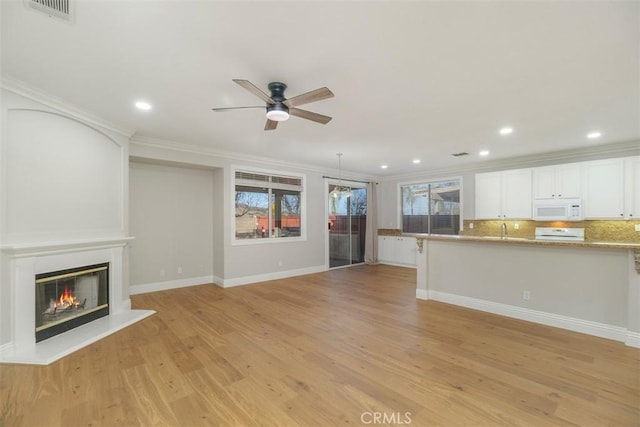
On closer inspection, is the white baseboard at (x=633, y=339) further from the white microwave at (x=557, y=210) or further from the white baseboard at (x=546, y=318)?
the white microwave at (x=557, y=210)

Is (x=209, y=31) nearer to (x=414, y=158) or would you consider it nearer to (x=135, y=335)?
(x=135, y=335)

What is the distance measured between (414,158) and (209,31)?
5003 mm

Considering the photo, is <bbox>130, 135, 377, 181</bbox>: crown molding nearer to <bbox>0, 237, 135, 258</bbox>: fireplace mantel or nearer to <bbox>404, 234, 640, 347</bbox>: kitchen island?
<bbox>0, 237, 135, 258</bbox>: fireplace mantel

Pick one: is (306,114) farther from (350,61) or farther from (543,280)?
(543,280)

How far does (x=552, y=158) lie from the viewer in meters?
5.50

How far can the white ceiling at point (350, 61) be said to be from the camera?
180 cm

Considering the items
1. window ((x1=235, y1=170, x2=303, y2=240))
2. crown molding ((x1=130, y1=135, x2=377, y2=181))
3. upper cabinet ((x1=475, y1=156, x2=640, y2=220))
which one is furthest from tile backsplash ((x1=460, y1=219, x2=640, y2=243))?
window ((x1=235, y1=170, x2=303, y2=240))

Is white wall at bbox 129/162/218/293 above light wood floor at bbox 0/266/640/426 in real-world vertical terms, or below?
above

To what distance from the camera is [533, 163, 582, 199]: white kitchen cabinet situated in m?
5.05

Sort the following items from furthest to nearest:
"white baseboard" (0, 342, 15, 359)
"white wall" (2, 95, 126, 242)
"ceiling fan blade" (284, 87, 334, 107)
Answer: "white wall" (2, 95, 126, 242) < "white baseboard" (0, 342, 15, 359) < "ceiling fan blade" (284, 87, 334, 107)

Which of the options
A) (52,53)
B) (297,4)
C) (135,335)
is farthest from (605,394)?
(52,53)

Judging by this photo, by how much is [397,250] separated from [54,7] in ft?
25.2

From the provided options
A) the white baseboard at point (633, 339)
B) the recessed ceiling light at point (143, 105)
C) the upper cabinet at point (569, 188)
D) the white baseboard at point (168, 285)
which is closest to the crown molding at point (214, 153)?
the recessed ceiling light at point (143, 105)

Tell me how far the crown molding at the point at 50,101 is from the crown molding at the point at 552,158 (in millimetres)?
6940
